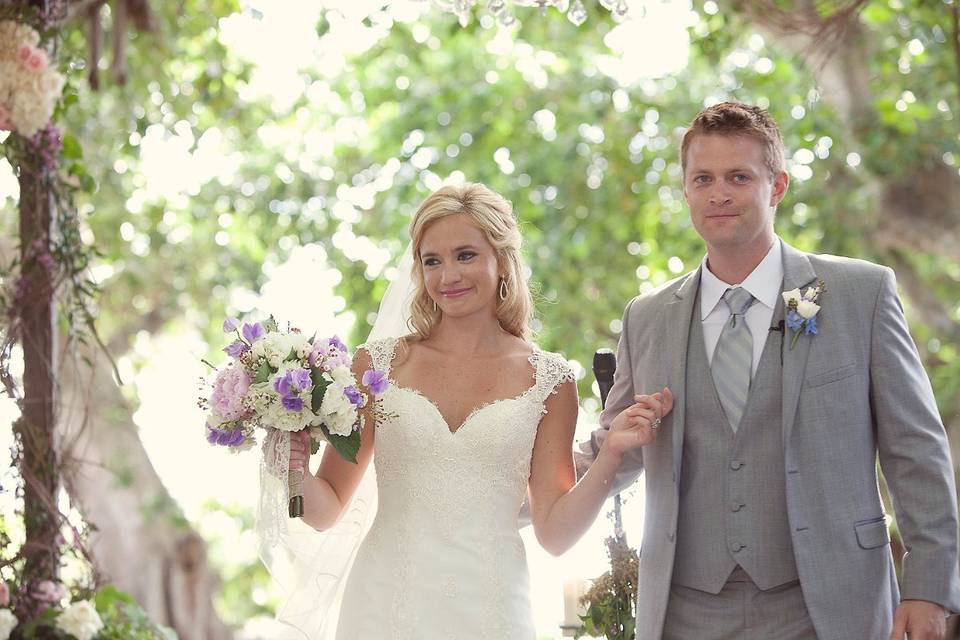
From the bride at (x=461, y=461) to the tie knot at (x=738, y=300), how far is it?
51cm

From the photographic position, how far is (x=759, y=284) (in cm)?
300

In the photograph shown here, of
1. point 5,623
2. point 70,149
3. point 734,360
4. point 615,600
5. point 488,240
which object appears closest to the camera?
point 734,360

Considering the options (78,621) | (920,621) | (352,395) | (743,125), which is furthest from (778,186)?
(78,621)

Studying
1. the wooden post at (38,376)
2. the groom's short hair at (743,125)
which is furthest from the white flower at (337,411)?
the wooden post at (38,376)

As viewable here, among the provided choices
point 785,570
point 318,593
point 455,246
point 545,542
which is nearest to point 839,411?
Answer: point 785,570

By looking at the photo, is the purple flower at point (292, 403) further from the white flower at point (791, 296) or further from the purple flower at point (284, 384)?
the white flower at point (791, 296)

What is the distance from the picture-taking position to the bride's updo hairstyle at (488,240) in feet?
11.5

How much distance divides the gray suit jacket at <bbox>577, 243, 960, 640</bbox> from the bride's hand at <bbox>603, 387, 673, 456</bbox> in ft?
0.13

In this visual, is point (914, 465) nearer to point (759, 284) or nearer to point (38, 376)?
point (759, 284)

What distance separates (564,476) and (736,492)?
2.32ft

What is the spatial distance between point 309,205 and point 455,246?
19.2 feet

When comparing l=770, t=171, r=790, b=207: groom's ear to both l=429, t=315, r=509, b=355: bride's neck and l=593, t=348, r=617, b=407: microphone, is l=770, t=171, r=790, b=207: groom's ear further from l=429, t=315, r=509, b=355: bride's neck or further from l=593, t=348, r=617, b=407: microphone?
l=429, t=315, r=509, b=355: bride's neck

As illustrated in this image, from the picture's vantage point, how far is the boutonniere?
2842 mm

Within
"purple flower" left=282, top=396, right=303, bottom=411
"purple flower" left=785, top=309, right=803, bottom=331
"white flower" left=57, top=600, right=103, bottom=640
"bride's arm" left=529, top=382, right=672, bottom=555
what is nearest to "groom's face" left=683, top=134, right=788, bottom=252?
"purple flower" left=785, top=309, right=803, bottom=331
